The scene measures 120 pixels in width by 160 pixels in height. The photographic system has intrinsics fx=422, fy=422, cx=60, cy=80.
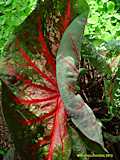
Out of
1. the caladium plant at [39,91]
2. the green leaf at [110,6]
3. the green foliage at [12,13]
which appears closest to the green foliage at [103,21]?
the green leaf at [110,6]

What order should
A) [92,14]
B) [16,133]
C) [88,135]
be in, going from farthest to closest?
[92,14] → [16,133] → [88,135]

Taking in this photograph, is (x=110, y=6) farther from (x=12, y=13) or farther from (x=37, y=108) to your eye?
(x=37, y=108)

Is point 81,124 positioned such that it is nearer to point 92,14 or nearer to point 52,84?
point 52,84

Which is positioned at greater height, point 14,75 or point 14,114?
point 14,75

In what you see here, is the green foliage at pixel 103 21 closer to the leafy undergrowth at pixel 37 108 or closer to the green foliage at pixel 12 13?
the green foliage at pixel 12 13

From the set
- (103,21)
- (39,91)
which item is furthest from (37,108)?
(103,21)

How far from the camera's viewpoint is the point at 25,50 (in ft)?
4.47

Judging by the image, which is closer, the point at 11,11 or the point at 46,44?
the point at 46,44

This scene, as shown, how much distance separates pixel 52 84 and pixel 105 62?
187 millimetres

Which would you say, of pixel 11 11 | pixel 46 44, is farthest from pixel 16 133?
pixel 11 11

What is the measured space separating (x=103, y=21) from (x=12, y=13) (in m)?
0.42

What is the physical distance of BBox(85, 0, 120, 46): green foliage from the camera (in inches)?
73.3

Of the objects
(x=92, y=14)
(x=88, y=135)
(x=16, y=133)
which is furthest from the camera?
(x=92, y=14)

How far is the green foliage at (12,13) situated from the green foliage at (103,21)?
275mm
